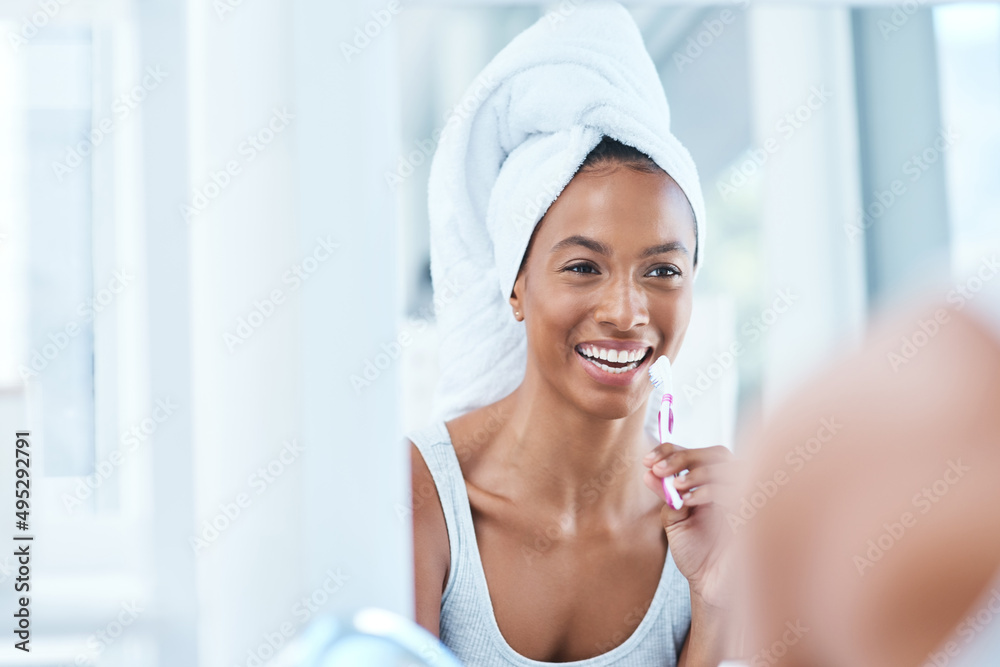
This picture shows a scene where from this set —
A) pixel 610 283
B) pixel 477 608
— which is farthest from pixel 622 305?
pixel 477 608

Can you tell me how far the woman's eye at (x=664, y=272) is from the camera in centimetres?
54

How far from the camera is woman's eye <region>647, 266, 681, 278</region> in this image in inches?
21.3

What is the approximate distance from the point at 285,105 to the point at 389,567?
0.21 meters

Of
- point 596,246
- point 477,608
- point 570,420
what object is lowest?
point 477,608

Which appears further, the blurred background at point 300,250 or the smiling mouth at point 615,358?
the smiling mouth at point 615,358

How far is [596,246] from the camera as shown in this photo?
1.76 feet

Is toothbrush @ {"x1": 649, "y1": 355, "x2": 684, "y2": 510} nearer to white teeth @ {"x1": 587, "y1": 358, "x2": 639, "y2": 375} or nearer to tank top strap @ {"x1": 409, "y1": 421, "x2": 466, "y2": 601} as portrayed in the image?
white teeth @ {"x1": 587, "y1": 358, "x2": 639, "y2": 375}

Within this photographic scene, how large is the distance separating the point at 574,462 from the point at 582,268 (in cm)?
14

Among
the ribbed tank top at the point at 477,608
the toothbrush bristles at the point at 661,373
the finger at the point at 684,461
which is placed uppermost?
the toothbrush bristles at the point at 661,373

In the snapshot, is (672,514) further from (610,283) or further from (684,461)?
(610,283)

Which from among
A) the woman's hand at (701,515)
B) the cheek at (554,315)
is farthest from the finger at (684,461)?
the cheek at (554,315)

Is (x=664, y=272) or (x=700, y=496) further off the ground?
(x=664, y=272)

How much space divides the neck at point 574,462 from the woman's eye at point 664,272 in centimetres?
10

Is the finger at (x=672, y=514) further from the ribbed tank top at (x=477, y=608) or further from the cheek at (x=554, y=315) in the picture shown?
the cheek at (x=554, y=315)
